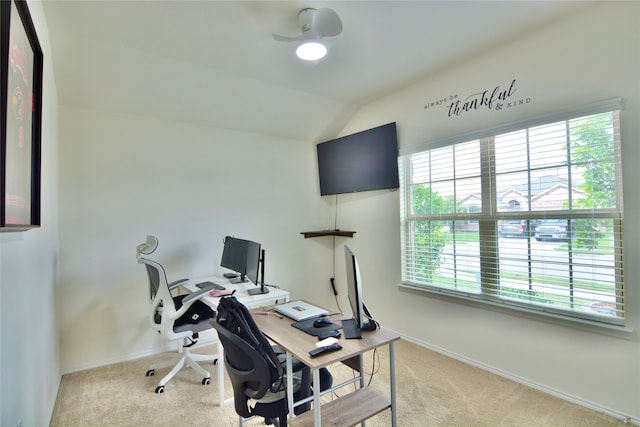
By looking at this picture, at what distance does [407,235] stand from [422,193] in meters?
0.51

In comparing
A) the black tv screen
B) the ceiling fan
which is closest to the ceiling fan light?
the ceiling fan

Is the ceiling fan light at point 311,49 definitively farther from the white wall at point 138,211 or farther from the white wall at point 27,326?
the white wall at point 138,211

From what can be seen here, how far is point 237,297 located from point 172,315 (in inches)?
20.5

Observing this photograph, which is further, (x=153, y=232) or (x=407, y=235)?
(x=407, y=235)

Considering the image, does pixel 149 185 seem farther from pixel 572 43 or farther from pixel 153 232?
pixel 572 43

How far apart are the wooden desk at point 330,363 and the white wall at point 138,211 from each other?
6.39 feet

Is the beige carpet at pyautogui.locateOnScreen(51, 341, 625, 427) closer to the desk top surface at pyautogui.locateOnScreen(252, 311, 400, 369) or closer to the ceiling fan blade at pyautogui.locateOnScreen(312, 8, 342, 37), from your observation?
the desk top surface at pyautogui.locateOnScreen(252, 311, 400, 369)

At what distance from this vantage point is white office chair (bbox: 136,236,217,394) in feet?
8.05

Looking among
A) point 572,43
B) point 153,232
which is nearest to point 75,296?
point 153,232

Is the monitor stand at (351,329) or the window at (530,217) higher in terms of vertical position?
the window at (530,217)

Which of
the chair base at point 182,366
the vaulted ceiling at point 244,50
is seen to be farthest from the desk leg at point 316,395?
the vaulted ceiling at point 244,50

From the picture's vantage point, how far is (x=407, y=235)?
3449 mm

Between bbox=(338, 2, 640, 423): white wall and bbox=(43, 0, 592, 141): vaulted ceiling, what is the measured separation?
17 cm

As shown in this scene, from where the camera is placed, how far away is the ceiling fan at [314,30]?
6.32ft
